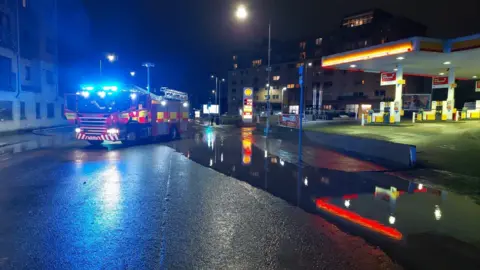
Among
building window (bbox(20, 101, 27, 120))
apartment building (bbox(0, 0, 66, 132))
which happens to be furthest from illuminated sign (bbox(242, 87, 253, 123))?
building window (bbox(20, 101, 27, 120))

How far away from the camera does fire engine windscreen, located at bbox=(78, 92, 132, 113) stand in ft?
55.0

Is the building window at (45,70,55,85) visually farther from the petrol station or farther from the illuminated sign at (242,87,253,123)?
the petrol station

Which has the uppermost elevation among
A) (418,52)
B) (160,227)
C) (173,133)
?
(418,52)

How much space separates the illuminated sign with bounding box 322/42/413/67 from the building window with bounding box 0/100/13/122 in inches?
1041

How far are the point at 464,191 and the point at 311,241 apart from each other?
576cm

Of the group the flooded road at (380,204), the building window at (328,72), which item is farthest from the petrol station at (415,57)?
the building window at (328,72)

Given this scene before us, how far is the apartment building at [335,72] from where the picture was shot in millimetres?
66375

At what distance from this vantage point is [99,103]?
1681 cm

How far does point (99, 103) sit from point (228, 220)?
12981 millimetres

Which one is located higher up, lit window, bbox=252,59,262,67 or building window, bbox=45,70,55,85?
lit window, bbox=252,59,262,67

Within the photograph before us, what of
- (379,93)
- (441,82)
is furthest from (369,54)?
(379,93)

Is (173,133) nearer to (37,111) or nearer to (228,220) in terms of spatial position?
(228,220)

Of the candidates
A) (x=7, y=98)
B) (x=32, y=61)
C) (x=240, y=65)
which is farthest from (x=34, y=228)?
(x=240, y=65)

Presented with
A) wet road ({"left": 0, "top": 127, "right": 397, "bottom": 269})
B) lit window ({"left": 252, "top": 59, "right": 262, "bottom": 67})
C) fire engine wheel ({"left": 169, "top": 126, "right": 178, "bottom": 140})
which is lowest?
wet road ({"left": 0, "top": 127, "right": 397, "bottom": 269})
